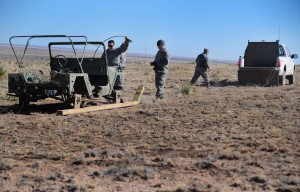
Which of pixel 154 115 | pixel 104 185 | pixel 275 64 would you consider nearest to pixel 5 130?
pixel 154 115

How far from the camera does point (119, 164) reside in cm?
632

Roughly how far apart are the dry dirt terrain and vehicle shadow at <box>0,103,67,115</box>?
9 centimetres

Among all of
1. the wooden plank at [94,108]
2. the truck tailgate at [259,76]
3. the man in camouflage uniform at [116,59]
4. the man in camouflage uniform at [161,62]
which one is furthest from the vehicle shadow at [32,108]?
the truck tailgate at [259,76]

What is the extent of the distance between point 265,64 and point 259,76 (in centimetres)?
80

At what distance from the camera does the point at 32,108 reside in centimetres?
1164

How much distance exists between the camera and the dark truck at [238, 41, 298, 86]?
18734mm

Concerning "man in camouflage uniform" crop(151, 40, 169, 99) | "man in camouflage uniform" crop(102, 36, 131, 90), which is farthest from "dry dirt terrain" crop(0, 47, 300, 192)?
"man in camouflage uniform" crop(151, 40, 169, 99)

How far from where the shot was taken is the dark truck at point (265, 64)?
1873 cm

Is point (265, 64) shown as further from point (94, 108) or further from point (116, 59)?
point (94, 108)

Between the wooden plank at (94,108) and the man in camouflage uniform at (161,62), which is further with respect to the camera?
the man in camouflage uniform at (161,62)

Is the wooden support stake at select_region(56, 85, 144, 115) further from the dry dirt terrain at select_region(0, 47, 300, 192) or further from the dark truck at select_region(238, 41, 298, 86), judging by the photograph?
the dark truck at select_region(238, 41, 298, 86)

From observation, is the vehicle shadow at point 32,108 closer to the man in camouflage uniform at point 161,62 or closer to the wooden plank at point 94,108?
the wooden plank at point 94,108

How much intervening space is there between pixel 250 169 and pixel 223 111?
4.73 m

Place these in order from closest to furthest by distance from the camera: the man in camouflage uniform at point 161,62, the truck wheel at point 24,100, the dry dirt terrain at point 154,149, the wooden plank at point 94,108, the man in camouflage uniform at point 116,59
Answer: the dry dirt terrain at point 154,149 < the wooden plank at point 94,108 < the truck wheel at point 24,100 < the man in camouflage uniform at point 116,59 < the man in camouflage uniform at point 161,62
